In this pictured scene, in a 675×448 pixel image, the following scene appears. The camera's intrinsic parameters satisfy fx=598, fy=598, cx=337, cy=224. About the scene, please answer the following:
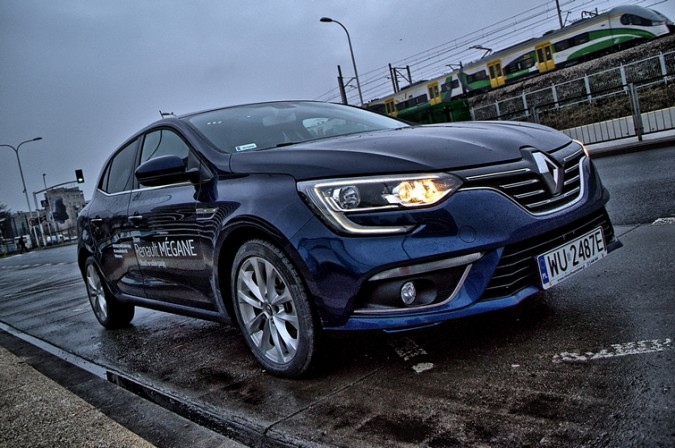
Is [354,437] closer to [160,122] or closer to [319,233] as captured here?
[319,233]

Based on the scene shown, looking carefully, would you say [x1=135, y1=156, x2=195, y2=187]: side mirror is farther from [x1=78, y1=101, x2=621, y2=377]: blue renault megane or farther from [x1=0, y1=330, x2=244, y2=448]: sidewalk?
[x1=0, y1=330, x2=244, y2=448]: sidewalk

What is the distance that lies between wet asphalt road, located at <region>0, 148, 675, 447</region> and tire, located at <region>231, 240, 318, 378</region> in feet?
0.35

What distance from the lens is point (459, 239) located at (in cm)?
247

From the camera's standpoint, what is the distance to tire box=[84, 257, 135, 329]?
516 centimetres

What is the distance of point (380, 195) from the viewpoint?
255 cm

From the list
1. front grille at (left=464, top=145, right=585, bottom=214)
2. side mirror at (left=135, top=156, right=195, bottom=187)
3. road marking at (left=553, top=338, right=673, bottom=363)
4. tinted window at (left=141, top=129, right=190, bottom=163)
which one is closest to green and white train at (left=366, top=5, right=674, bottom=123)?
tinted window at (left=141, top=129, right=190, bottom=163)

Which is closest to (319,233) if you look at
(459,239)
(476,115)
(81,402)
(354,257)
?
(354,257)

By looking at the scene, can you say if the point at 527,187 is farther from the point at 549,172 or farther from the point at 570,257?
the point at 570,257

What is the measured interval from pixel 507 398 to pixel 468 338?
0.79 metres

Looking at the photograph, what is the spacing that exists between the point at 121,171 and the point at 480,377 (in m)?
3.37

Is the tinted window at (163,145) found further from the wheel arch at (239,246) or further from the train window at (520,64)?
the train window at (520,64)

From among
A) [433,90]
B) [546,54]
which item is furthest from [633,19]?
[433,90]

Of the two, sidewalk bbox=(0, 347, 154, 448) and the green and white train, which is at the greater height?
the green and white train

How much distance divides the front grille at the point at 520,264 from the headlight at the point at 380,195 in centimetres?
38
